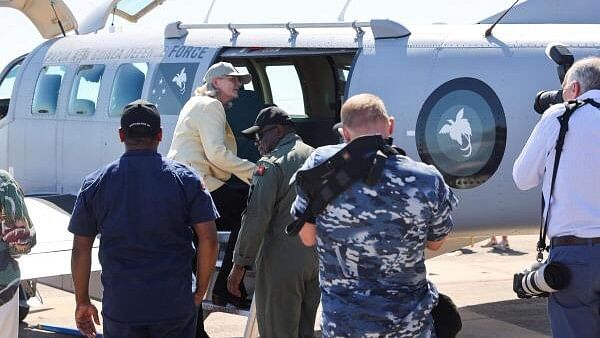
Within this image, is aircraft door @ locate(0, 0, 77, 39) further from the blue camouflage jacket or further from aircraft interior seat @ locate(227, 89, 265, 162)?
the blue camouflage jacket

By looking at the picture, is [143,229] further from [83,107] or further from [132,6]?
[132,6]

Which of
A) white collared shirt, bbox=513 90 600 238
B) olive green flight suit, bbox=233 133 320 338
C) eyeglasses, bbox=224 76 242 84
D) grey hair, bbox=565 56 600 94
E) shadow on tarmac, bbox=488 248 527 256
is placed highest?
grey hair, bbox=565 56 600 94

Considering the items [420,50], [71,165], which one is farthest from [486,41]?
[71,165]

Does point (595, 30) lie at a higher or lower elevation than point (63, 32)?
higher

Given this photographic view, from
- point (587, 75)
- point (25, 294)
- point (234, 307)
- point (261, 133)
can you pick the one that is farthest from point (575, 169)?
point (25, 294)

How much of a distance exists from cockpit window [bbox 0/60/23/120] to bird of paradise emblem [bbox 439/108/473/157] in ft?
18.3

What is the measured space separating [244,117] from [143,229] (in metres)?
4.80

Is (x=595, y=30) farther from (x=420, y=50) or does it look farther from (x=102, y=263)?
(x=102, y=263)

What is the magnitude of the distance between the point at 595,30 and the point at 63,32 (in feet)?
19.3

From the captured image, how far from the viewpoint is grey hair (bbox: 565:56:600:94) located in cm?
479

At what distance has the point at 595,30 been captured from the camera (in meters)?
7.56

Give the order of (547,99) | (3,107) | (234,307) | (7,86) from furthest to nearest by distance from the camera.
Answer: (7,86) → (3,107) → (234,307) → (547,99)

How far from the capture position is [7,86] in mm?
11234

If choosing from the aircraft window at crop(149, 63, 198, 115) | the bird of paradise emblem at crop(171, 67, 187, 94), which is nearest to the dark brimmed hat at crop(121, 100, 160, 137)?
the aircraft window at crop(149, 63, 198, 115)
